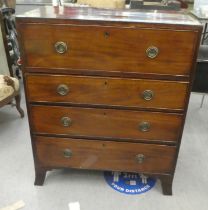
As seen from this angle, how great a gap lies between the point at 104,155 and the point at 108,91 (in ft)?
1.35

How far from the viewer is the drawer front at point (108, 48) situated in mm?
999

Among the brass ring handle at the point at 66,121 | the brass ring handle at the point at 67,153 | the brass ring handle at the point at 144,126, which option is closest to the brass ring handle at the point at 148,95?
the brass ring handle at the point at 144,126

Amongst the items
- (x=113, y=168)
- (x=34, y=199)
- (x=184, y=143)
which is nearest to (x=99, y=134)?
(x=113, y=168)

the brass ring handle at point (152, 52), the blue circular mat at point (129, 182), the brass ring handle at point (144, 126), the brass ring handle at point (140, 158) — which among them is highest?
the brass ring handle at point (152, 52)

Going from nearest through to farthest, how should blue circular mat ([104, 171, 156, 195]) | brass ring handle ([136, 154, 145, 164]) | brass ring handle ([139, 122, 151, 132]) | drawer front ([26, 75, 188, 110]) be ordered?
drawer front ([26, 75, 188, 110]) < brass ring handle ([139, 122, 151, 132]) < brass ring handle ([136, 154, 145, 164]) < blue circular mat ([104, 171, 156, 195])

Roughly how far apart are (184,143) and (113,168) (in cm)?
81

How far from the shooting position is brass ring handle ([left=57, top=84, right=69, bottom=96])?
115cm

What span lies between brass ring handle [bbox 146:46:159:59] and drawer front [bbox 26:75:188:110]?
119 mm

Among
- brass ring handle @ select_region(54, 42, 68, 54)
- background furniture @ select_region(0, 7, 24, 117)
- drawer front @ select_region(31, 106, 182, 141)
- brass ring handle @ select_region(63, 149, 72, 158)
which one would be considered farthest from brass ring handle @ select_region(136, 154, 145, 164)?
background furniture @ select_region(0, 7, 24, 117)

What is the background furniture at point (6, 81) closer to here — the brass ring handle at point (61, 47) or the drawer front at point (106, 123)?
the drawer front at point (106, 123)

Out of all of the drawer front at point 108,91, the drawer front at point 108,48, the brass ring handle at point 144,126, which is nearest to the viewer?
the drawer front at point 108,48

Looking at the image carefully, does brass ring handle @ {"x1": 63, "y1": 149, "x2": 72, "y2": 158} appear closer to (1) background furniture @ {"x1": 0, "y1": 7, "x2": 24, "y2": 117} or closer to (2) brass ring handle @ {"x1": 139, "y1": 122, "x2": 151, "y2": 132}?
(2) brass ring handle @ {"x1": 139, "y1": 122, "x2": 151, "y2": 132}

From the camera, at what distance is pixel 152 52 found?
1032 mm

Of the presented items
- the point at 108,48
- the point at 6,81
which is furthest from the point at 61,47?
the point at 6,81
